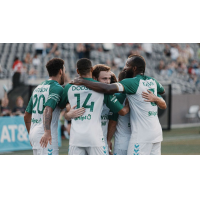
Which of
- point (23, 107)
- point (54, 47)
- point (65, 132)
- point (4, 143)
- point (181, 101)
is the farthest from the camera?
point (54, 47)

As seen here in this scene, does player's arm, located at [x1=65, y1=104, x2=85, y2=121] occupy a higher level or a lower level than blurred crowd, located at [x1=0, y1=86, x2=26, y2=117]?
higher

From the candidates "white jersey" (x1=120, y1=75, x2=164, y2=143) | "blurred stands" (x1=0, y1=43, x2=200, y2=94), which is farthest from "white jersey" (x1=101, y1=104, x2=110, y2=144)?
"blurred stands" (x1=0, y1=43, x2=200, y2=94)

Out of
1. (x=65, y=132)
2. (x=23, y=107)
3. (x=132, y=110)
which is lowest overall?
(x=65, y=132)

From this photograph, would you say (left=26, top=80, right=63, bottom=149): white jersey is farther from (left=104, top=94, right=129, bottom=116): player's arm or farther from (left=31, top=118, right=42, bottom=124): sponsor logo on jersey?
(left=104, top=94, right=129, bottom=116): player's arm

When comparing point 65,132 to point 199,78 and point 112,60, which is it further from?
point 199,78

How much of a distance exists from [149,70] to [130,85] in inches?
731

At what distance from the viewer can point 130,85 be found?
15.7 feet

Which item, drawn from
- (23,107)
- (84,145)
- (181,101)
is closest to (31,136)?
(84,145)

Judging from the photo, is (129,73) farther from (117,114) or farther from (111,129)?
(111,129)

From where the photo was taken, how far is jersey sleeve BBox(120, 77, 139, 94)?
15.6 ft

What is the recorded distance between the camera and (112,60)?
22.3m

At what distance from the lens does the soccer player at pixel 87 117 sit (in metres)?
4.61

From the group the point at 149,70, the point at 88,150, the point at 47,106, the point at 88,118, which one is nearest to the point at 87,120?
the point at 88,118

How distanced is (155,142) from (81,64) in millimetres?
1432
